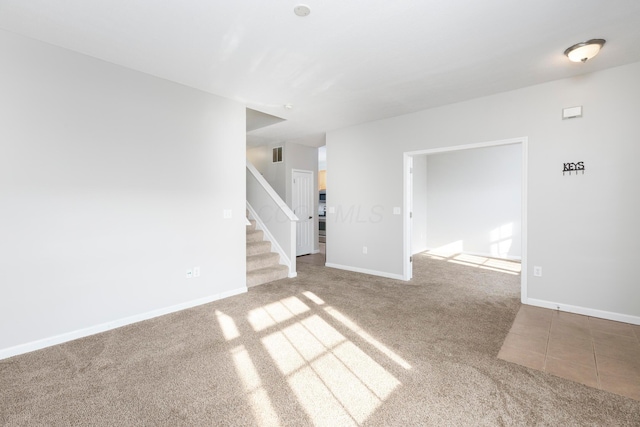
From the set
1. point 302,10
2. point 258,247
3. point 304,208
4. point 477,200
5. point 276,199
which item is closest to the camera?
point 302,10

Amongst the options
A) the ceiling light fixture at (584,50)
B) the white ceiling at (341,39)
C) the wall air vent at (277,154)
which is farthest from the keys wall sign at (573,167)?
the wall air vent at (277,154)

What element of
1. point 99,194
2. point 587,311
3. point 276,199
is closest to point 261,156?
point 276,199

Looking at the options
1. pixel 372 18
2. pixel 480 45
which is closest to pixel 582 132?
pixel 480 45

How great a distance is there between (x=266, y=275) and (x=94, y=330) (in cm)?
210

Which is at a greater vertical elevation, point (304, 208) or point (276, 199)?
point (276, 199)

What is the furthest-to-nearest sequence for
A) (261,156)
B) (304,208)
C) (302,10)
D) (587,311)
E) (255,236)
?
(261,156) < (304,208) < (255,236) < (587,311) < (302,10)

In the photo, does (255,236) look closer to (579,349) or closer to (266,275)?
(266,275)

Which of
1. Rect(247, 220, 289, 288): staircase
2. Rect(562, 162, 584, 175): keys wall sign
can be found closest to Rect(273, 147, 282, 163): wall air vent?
Rect(247, 220, 289, 288): staircase

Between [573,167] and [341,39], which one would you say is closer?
[341,39]

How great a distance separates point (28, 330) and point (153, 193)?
1508 millimetres

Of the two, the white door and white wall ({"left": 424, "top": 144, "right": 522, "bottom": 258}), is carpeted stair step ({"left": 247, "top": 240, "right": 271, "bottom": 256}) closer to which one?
the white door

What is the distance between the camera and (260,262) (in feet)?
14.7

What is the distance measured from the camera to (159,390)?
186 cm

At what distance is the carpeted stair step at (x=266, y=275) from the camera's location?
4.15 m
